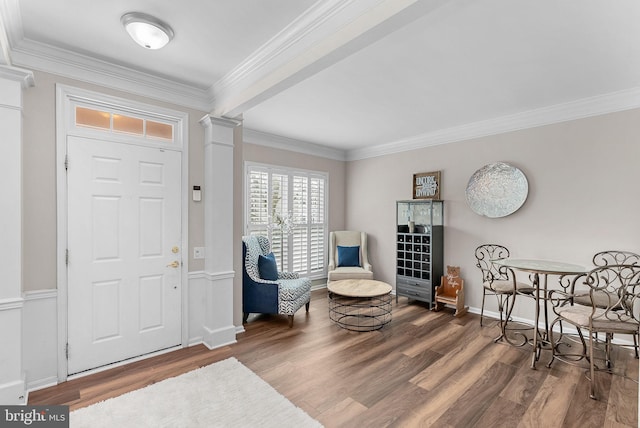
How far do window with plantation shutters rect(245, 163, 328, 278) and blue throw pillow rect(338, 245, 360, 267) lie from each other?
50 cm

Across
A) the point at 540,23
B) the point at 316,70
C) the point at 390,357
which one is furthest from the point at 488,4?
the point at 390,357

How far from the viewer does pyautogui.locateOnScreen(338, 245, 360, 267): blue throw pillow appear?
549 centimetres

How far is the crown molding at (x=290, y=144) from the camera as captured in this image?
15.8 ft

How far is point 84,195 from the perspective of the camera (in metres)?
2.60

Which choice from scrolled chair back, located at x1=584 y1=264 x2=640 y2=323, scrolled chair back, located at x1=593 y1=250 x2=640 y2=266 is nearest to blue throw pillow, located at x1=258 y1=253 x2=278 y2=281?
scrolled chair back, located at x1=584 y1=264 x2=640 y2=323

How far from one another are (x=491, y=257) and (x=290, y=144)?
361cm

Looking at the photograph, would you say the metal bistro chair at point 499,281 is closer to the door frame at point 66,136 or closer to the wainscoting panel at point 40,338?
the door frame at point 66,136

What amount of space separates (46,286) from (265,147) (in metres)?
3.34

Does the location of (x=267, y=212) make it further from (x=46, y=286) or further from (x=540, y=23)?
(x=540, y=23)

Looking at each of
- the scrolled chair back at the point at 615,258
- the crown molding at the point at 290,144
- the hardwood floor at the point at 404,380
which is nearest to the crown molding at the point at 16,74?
the hardwood floor at the point at 404,380

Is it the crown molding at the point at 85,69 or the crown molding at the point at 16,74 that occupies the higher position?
the crown molding at the point at 85,69

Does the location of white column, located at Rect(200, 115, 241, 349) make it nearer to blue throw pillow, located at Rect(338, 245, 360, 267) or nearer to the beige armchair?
the beige armchair

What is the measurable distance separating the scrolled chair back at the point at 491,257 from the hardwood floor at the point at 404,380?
82cm

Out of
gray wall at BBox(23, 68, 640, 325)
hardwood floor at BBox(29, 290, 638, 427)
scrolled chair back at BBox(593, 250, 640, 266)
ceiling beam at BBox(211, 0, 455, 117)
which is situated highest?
ceiling beam at BBox(211, 0, 455, 117)
